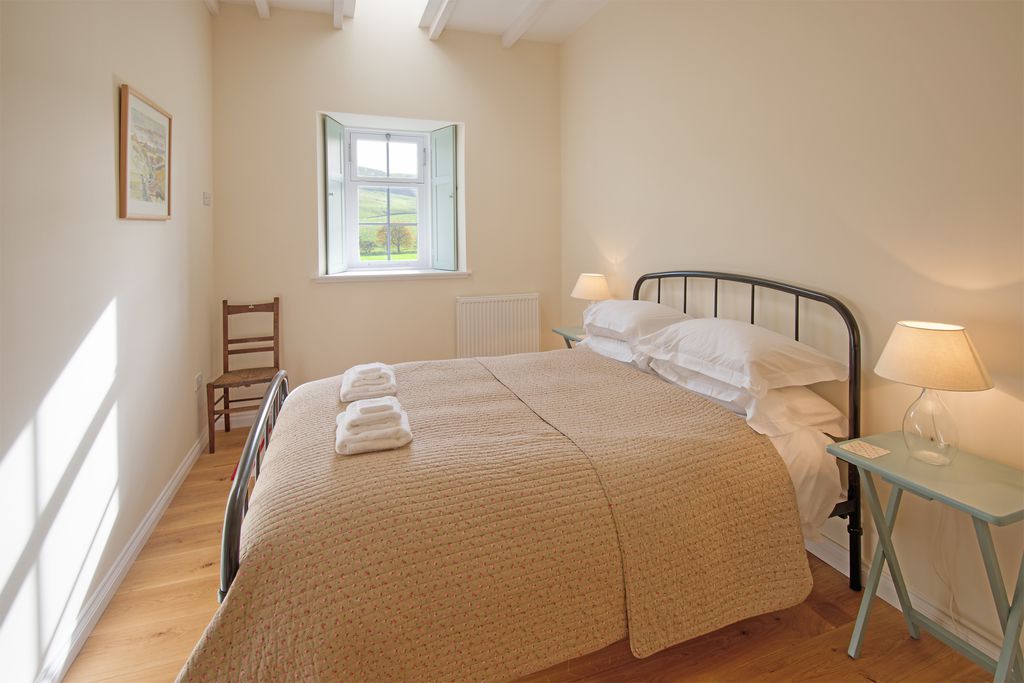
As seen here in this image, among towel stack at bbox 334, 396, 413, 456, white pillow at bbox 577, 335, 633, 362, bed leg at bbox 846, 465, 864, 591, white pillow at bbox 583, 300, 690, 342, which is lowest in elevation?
bed leg at bbox 846, 465, 864, 591


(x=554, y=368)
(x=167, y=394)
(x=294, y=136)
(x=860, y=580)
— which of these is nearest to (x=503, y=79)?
(x=294, y=136)

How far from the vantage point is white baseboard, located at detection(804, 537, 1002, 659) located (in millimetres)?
1723

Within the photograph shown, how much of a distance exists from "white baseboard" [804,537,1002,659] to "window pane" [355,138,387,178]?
→ 3.87 metres

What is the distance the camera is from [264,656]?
1225mm

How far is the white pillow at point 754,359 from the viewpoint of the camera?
2014 mm

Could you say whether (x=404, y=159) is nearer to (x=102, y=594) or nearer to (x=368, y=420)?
(x=368, y=420)

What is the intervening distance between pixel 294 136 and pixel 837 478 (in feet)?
12.3

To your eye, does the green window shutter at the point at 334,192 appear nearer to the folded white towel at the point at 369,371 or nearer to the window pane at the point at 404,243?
the window pane at the point at 404,243

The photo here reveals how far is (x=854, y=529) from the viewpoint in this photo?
2035 mm

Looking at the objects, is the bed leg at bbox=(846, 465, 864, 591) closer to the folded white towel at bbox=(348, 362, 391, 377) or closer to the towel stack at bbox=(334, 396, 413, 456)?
the towel stack at bbox=(334, 396, 413, 456)

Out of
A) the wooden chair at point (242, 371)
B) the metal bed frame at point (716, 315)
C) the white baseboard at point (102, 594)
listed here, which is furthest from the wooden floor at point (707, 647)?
the wooden chair at point (242, 371)

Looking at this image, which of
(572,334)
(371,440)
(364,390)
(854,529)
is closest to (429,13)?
(572,334)

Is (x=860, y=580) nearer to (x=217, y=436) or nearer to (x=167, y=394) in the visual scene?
(x=167, y=394)

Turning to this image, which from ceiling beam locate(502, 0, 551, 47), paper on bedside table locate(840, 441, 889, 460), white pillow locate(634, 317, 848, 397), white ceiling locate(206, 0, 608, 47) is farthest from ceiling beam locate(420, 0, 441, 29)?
paper on bedside table locate(840, 441, 889, 460)
